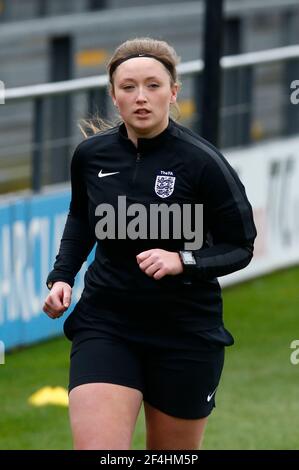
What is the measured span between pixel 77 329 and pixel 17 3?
11003mm

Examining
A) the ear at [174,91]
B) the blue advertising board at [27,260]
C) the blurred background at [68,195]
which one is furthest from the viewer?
the blue advertising board at [27,260]

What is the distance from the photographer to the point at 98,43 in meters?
15.8

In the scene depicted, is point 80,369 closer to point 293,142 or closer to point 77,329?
point 77,329

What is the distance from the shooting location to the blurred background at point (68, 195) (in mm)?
8500

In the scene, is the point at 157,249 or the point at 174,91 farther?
the point at 174,91

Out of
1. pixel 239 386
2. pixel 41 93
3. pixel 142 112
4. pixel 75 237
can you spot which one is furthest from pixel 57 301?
pixel 41 93

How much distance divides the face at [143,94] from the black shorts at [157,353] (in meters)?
0.68

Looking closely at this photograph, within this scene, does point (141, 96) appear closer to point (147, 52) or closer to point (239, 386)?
point (147, 52)

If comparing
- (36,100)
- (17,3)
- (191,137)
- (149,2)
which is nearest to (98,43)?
(17,3)

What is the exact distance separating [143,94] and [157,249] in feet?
1.82

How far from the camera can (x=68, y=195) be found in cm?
1035

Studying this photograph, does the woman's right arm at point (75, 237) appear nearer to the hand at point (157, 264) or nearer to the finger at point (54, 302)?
the finger at point (54, 302)

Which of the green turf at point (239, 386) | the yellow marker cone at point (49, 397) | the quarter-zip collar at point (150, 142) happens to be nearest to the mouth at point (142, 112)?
the quarter-zip collar at point (150, 142)

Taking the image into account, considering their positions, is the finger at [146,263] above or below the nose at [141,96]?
below
